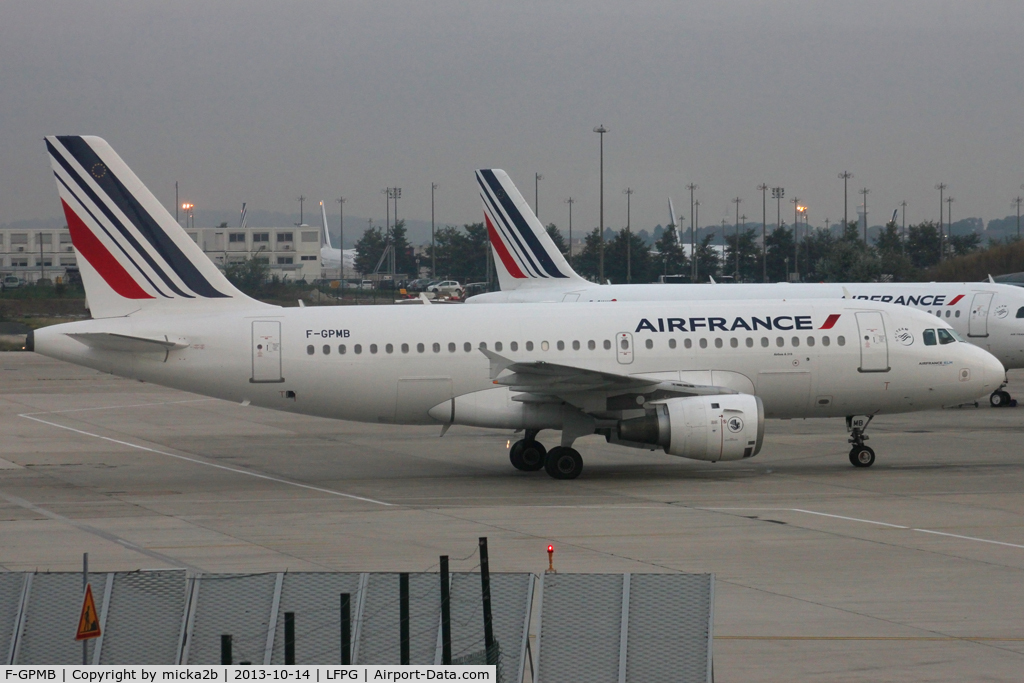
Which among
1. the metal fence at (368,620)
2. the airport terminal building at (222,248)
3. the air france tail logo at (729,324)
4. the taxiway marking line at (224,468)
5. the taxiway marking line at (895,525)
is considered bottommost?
the taxiway marking line at (224,468)

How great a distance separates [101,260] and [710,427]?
13627mm

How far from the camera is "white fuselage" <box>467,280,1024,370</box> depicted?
136ft

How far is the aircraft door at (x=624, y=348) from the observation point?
26047mm

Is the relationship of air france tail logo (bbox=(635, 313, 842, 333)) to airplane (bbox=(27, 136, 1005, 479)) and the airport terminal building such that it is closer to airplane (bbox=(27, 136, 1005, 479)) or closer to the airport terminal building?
airplane (bbox=(27, 136, 1005, 479))

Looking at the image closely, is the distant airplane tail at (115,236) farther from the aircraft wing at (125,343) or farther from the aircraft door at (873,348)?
the aircraft door at (873,348)

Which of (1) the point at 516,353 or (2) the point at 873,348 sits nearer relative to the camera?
(1) the point at 516,353

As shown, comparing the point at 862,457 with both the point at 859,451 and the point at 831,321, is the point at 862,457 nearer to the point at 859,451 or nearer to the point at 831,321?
the point at 859,451

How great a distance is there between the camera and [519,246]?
153 feet

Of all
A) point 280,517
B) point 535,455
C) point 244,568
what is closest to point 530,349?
point 535,455

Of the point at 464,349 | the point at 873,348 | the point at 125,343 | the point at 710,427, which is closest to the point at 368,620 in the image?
the point at 710,427

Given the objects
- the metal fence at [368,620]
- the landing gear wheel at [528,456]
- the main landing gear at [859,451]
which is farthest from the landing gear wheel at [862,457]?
the metal fence at [368,620]

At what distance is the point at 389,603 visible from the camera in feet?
35.3

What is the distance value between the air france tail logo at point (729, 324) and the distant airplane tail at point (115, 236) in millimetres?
9753

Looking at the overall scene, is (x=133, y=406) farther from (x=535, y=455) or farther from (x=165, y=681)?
(x=165, y=681)
